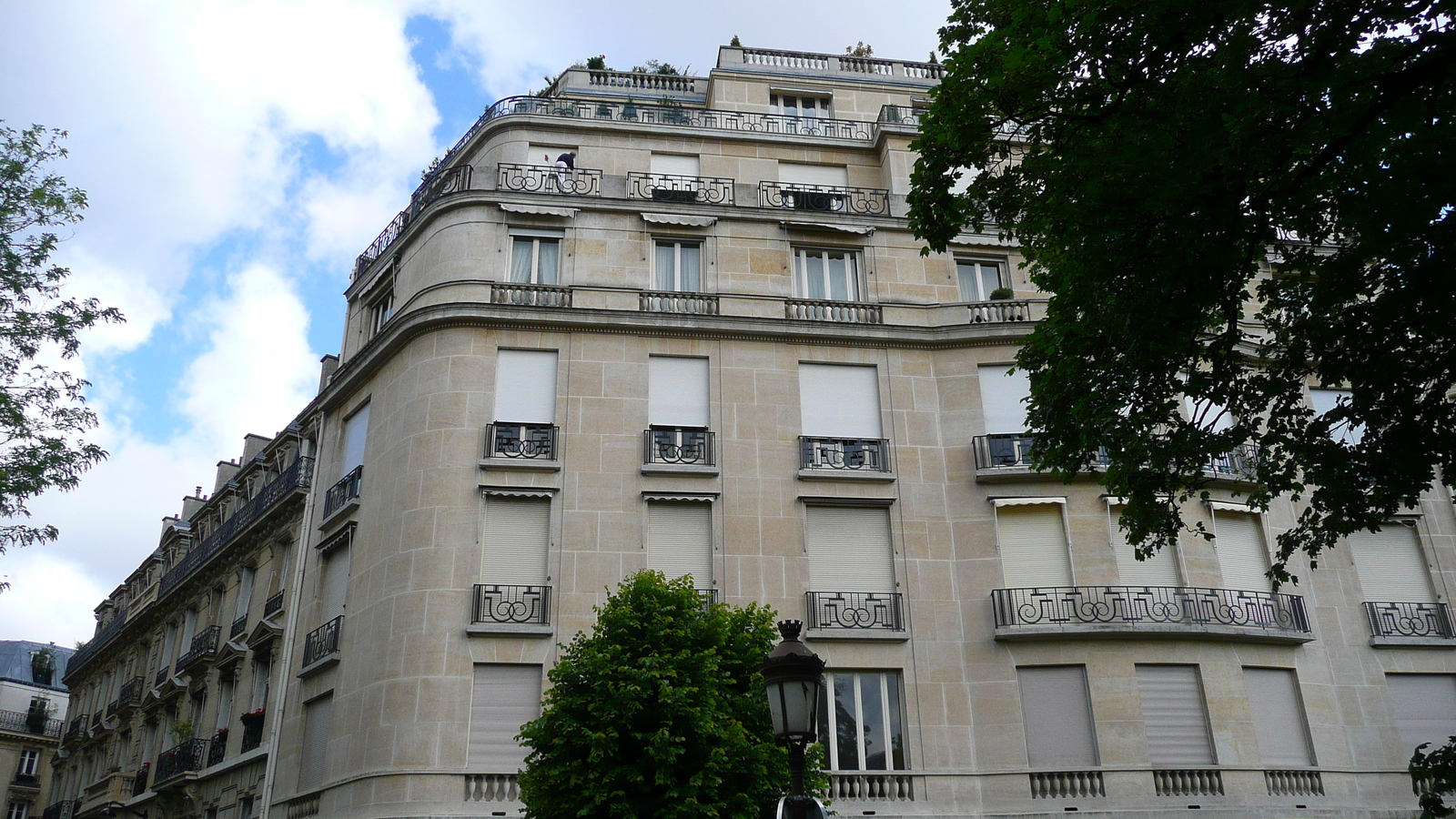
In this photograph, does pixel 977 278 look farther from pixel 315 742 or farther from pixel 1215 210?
pixel 315 742

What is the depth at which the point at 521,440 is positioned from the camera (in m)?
21.9

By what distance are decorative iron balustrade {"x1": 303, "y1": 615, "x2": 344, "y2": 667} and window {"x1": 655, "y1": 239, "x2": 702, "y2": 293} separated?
9.45 metres

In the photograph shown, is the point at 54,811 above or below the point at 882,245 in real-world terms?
below

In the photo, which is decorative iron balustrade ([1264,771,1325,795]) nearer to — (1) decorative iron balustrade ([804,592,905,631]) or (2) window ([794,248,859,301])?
(1) decorative iron balustrade ([804,592,905,631])

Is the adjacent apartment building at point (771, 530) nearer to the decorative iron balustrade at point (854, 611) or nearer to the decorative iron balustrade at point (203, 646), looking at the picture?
the decorative iron balustrade at point (854, 611)

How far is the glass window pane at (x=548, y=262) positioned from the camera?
24.1 meters

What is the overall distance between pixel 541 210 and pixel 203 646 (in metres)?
15.8

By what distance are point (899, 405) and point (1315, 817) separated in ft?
34.1

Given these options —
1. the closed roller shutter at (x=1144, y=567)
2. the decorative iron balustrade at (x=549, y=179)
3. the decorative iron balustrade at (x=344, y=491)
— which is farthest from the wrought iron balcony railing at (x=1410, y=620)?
the decorative iron balustrade at (x=344, y=491)

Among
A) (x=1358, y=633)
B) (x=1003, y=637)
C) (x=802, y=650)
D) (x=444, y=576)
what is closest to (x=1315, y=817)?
(x=1358, y=633)

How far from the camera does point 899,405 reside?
23.2 meters

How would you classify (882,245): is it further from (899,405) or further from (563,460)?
(563,460)

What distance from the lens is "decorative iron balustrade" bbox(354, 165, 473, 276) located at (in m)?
25.2

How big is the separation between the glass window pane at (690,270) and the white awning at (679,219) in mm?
Answer: 512
